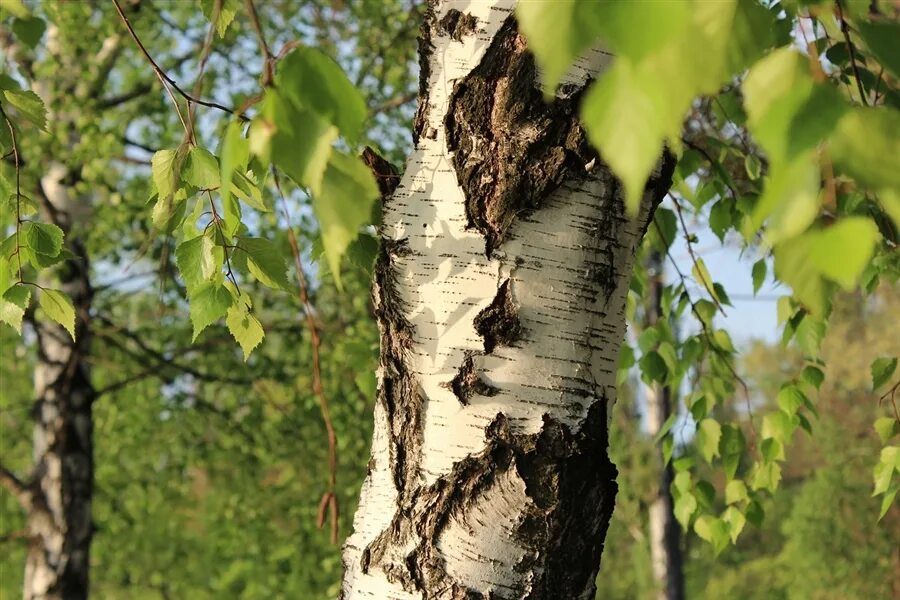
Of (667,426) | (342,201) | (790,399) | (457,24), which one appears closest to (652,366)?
(667,426)

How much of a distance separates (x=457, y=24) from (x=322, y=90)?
2.15 feet

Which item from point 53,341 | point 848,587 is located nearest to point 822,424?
point 848,587

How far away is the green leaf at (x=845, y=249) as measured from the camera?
54 centimetres

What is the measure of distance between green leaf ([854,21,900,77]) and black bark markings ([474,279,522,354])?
0.67 m

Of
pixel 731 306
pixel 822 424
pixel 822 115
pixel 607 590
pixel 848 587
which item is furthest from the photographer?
pixel 607 590

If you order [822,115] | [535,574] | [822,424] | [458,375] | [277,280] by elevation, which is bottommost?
[535,574]

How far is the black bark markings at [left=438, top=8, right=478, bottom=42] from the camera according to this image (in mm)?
1281

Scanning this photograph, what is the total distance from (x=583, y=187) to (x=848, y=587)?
419 inches

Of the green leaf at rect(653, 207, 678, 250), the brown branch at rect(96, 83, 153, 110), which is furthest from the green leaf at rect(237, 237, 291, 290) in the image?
the brown branch at rect(96, 83, 153, 110)

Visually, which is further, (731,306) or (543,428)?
(731,306)

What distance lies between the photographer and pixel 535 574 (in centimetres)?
125

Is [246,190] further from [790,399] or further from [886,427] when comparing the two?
[886,427]

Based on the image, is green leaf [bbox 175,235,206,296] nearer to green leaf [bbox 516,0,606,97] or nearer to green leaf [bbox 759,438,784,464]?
green leaf [bbox 516,0,606,97]

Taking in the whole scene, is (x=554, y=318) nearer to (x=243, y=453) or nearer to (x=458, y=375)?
(x=458, y=375)
